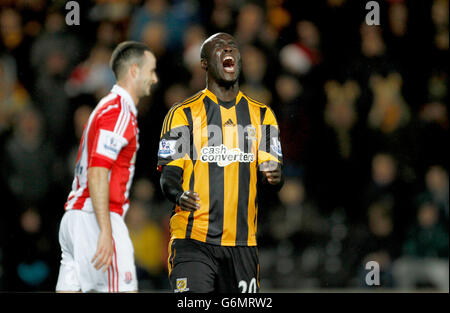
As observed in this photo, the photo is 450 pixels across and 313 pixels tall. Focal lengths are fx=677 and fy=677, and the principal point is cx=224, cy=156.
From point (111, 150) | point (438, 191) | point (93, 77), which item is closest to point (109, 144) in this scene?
point (111, 150)

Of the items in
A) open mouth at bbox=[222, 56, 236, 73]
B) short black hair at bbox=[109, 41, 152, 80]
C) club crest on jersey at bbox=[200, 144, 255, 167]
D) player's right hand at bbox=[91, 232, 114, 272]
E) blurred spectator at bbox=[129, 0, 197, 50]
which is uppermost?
blurred spectator at bbox=[129, 0, 197, 50]

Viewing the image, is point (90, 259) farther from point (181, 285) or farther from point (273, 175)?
point (273, 175)

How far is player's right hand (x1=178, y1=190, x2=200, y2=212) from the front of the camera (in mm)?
3705

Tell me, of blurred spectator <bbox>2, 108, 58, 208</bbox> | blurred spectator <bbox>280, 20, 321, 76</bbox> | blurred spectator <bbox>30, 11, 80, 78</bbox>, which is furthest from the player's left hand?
blurred spectator <bbox>30, 11, 80, 78</bbox>

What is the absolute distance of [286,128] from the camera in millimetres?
6633

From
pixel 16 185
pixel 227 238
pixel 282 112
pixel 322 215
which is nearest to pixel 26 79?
pixel 16 185

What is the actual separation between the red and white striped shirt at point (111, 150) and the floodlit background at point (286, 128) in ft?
6.76

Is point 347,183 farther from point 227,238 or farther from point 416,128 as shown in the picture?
point 227,238

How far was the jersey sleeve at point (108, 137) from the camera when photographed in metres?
4.12

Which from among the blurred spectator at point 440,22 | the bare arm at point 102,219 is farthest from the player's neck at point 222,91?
the blurred spectator at point 440,22

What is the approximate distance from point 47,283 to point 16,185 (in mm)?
991

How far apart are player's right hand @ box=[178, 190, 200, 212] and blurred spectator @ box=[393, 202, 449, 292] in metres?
3.62

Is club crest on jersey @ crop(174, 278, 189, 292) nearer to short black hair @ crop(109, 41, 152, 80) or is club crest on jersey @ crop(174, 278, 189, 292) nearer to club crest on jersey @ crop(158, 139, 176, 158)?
club crest on jersey @ crop(158, 139, 176, 158)

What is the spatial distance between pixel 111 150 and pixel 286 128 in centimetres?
280
